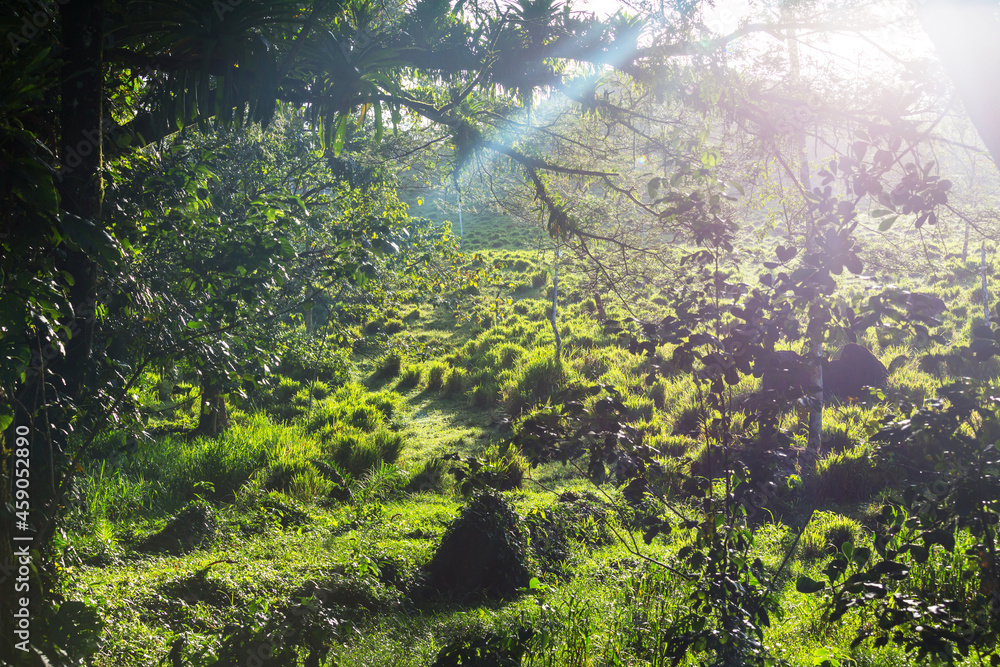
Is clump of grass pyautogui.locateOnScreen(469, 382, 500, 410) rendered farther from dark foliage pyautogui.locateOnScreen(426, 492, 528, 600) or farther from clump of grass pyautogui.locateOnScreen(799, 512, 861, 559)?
dark foliage pyautogui.locateOnScreen(426, 492, 528, 600)

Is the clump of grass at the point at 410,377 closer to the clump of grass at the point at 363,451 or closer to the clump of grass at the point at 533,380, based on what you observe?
the clump of grass at the point at 533,380

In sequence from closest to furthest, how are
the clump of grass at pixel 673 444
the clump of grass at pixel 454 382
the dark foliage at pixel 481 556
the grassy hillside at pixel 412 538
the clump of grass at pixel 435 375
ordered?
1. the grassy hillside at pixel 412 538
2. the dark foliage at pixel 481 556
3. the clump of grass at pixel 673 444
4. the clump of grass at pixel 454 382
5. the clump of grass at pixel 435 375

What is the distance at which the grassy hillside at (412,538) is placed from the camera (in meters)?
3.09

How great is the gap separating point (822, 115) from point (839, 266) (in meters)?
1.17

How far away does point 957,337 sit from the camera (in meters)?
13.2

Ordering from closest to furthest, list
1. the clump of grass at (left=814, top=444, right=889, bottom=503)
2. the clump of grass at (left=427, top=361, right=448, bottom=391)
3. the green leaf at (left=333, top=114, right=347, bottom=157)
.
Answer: the green leaf at (left=333, top=114, right=347, bottom=157) < the clump of grass at (left=814, top=444, right=889, bottom=503) < the clump of grass at (left=427, top=361, right=448, bottom=391)

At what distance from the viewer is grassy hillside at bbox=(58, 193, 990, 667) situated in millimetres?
3092

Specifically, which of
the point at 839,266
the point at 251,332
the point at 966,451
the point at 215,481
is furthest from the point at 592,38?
the point at 215,481

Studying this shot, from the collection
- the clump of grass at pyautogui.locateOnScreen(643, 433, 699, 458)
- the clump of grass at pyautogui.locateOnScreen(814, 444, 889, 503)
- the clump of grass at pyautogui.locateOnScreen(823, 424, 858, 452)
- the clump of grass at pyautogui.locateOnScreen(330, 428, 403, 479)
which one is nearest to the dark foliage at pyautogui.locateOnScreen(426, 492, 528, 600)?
the clump of grass at pyautogui.locateOnScreen(330, 428, 403, 479)

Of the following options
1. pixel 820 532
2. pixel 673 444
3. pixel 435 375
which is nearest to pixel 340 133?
pixel 820 532

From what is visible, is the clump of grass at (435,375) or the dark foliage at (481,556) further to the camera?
the clump of grass at (435,375)

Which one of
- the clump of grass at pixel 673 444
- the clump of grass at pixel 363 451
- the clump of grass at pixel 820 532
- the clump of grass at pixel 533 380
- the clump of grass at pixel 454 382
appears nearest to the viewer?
the clump of grass at pixel 820 532

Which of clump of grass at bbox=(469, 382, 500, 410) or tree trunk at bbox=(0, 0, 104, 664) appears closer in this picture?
tree trunk at bbox=(0, 0, 104, 664)

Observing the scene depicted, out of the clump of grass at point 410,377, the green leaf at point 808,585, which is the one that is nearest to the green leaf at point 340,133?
the green leaf at point 808,585
